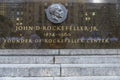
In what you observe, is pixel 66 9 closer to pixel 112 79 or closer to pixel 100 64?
pixel 100 64

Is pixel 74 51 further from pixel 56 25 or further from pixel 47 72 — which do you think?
pixel 47 72

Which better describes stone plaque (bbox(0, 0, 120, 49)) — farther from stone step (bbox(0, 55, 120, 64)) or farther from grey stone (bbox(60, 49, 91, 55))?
stone step (bbox(0, 55, 120, 64))

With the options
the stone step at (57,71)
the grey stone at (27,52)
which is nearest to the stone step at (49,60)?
the grey stone at (27,52)

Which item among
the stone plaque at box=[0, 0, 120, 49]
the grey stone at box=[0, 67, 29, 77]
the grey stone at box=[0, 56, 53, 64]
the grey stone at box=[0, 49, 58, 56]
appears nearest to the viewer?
the grey stone at box=[0, 67, 29, 77]

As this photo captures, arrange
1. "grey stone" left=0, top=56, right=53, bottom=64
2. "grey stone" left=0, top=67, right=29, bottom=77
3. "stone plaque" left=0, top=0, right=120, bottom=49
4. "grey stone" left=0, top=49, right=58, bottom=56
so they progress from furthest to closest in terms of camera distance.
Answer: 1. "stone plaque" left=0, top=0, right=120, bottom=49
2. "grey stone" left=0, top=49, right=58, bottom=56
3. "grey stone" left=0, top=56, right=53, bottom=64
4. "grey stone" left=0, top=67, right=29, bottom=77

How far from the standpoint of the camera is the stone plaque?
38.7 ft

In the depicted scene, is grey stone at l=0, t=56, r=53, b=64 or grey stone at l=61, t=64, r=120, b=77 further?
grey stone at l=0, t=56, r=53, b=64

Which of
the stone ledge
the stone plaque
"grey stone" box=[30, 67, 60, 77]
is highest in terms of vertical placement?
the stone plaque

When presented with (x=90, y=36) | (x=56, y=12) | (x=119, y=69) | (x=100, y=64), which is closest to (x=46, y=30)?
(x=56, y=12)

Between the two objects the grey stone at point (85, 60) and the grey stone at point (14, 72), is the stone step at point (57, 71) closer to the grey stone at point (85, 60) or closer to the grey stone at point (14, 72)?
the grey stone at point (14, 72)

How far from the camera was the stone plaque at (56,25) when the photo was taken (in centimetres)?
1180

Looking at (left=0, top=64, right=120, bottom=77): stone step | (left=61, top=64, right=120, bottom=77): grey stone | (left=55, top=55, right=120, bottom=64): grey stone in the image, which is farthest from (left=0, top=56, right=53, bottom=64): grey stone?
(left=61, top=64, right=120, bottom=77): grey stone

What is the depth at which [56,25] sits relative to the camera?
11.8m

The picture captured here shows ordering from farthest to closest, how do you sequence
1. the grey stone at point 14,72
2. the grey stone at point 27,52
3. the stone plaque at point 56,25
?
1. the stone plaque at point 56,25
2. the grey stone at point 27,52
3. the grey stone at point 14,72
